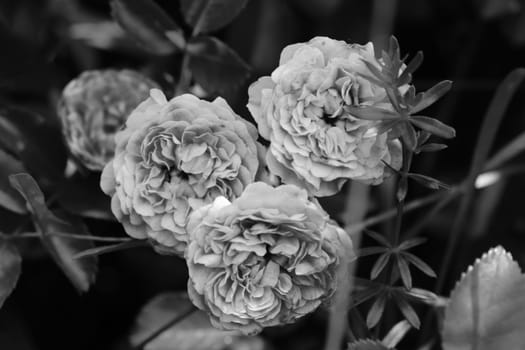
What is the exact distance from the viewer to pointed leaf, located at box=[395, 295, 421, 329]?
0.82m

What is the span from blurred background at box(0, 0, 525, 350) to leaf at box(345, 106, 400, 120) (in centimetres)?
44

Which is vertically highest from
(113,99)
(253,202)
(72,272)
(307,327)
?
(253,202)

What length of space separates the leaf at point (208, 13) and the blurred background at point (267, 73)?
13 cm

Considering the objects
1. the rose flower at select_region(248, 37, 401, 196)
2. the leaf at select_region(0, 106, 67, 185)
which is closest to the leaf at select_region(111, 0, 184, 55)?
the leaf at select_region(0, 106, 67, 185)

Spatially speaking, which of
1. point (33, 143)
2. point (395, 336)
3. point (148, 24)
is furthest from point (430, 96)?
point (33, 143)

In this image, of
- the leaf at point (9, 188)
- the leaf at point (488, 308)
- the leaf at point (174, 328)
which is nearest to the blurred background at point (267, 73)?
the leaf at point (174, 328)

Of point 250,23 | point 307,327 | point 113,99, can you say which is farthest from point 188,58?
point 307,327

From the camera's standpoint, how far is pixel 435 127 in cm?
77

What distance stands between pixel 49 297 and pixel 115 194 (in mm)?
562

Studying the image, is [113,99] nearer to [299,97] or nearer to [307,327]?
[299,97]

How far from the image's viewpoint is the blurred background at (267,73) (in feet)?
4.10

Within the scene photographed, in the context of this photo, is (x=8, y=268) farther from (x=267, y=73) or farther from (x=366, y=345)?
(x=267, y=73)

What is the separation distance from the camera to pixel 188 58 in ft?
3.56

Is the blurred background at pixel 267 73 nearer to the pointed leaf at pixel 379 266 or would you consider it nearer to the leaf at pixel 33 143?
the leaf at pixel 33 143
